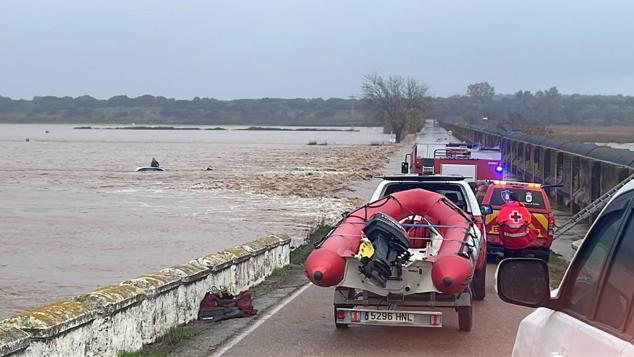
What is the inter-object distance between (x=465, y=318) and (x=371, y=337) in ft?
3.47

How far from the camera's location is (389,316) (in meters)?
9.88

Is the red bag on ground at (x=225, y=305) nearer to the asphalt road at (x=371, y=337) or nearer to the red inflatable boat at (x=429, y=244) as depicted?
the asphalt road at (x=371, y=337)

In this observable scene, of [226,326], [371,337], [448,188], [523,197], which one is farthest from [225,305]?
[523,197]

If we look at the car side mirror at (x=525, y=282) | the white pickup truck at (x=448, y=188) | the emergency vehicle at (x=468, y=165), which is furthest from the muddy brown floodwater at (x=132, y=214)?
the car side mirror at (x=525, y=282)

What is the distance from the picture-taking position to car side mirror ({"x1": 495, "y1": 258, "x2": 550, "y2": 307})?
4074 mm

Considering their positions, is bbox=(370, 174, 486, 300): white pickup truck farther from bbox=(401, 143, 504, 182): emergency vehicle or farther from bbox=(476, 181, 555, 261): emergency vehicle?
bbox=(401, 143, 504, 182): emergency vehicle

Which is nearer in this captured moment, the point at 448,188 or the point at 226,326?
the point at 226,326

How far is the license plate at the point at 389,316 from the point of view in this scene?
984 cm

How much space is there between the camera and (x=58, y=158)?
7762cm

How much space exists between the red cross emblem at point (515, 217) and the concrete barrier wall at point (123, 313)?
5451 mm

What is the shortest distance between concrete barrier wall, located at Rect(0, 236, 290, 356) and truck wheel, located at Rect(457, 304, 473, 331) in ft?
10.4

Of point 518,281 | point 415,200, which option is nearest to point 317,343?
point 415,200

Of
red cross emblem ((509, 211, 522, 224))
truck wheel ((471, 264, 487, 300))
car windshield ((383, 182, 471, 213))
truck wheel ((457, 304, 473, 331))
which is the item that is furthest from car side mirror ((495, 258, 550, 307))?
red cross emblem ((509, 211, 522, 224))

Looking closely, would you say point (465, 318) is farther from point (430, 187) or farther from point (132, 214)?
point (132, 214)
